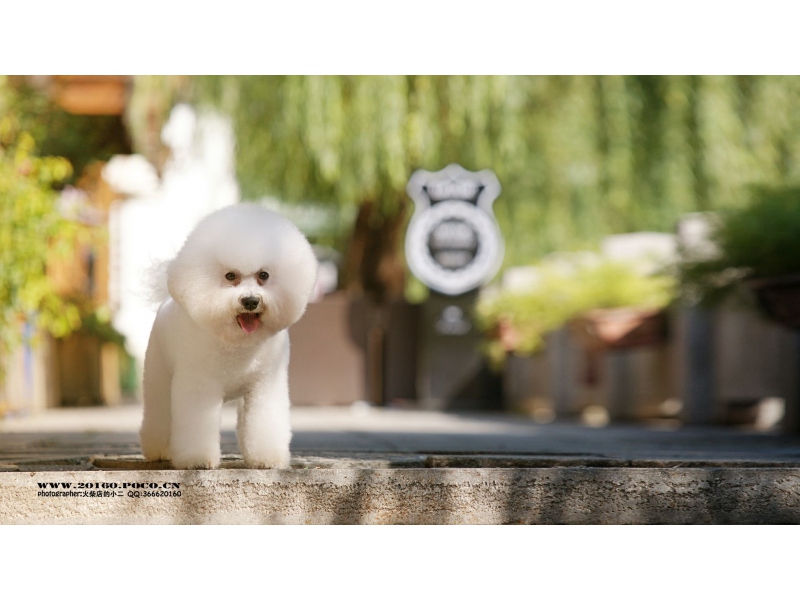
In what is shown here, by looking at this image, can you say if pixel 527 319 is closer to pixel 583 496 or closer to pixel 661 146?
pixel 661 146

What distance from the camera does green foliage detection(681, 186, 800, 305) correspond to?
23.7 feet

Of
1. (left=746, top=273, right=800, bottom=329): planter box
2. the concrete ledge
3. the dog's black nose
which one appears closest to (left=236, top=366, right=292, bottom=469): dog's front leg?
the concrete ledge

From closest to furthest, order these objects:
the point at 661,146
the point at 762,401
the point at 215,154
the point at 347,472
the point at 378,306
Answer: the point at 347,472
the point at 762,401
the point at 661,146
the point at 215,154
the point at 378,306

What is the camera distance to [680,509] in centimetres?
378

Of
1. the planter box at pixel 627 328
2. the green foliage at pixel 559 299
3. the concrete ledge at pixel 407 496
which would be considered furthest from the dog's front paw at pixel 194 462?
the planter box at pixel 627 328

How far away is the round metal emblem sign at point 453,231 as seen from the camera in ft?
44.0

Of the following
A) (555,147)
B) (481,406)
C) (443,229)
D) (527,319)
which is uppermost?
(555,147)

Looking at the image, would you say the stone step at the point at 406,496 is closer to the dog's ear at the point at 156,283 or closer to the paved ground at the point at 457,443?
the paved ground at the point at 457,443

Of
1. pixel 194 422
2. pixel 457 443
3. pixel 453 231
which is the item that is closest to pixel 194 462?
pixel 194 422

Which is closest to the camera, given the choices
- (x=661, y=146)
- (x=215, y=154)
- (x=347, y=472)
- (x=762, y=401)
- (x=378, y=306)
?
(x=347, y=472)

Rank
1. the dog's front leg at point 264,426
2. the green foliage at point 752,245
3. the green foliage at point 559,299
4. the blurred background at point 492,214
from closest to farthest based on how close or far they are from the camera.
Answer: the dog's front leg at point 264,426 < the green foliage at point 752,245 < the blurred background at point 492,214 < the green foliage at point 559,299

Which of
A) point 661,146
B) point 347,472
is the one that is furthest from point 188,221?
point 347,472

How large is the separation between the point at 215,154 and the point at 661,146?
17.1 feet

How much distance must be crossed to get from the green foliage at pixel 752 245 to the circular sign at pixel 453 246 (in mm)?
5805
